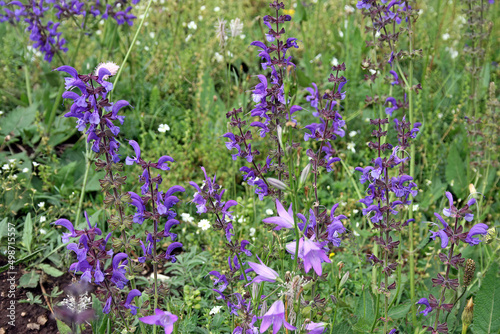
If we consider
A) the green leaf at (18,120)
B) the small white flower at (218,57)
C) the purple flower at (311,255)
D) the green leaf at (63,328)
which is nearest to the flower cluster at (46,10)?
the green leaf at (18,120)

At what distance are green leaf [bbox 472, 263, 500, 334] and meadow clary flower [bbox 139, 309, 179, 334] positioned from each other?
1342 millimetres

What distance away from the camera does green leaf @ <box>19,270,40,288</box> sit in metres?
2.37

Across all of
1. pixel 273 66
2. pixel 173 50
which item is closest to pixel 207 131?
pixel 173 50

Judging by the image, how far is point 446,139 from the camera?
3.76 m

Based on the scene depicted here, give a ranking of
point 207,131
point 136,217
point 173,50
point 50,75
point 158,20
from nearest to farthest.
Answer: point 136,217 → point 207,131 → point 50,75 → point 173,50 → point 158,20

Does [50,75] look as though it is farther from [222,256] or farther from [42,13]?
[222,256]

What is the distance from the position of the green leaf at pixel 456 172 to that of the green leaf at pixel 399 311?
4.87 feet

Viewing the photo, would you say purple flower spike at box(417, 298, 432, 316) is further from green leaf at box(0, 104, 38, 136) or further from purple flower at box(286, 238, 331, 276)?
green leaf at box(0, 104, 38, 136)

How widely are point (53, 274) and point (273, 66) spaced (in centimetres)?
160

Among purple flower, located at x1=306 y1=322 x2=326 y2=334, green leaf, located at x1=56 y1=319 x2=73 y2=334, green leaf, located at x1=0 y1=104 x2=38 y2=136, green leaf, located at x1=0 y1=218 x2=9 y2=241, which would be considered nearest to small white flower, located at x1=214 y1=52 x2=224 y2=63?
green leaf, located at x1=0 y1=104 x2=38 y2=136

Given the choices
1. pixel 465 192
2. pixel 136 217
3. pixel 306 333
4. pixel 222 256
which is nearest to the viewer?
pixel 306 333

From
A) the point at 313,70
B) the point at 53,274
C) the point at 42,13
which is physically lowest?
the point at 53,274

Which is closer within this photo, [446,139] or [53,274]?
[53,274]

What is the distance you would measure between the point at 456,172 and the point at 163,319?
2584 mm
